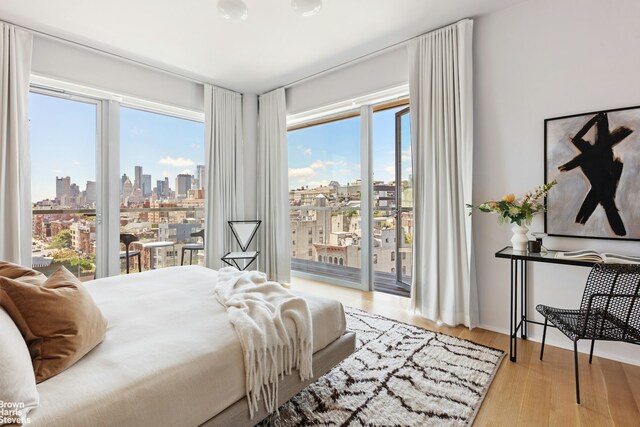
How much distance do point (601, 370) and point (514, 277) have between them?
77 centimetres

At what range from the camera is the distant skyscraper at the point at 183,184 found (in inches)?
165

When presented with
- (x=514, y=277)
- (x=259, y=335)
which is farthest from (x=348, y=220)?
(x=259, y=335)

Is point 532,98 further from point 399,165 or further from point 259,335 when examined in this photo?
point 259,335

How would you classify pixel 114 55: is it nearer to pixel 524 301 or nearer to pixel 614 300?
pixel 524 301

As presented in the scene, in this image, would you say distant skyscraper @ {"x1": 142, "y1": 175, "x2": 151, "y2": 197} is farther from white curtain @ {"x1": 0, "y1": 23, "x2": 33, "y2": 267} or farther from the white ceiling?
the white ceiling

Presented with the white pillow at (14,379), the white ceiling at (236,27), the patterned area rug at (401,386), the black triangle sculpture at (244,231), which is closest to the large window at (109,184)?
the black triangle sculpture at (244,231)

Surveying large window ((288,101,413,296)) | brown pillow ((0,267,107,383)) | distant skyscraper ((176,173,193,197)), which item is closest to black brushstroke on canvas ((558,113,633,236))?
large window ((288,101,413,296))

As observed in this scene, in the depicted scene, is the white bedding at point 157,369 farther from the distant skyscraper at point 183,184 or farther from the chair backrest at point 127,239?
the distant skyscraper at point 183,184

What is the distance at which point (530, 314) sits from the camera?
8.61 feet

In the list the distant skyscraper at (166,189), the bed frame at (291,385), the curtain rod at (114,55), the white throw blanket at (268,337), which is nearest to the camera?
the bed frame at (291,385)

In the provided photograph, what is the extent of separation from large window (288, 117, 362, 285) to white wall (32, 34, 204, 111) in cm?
155

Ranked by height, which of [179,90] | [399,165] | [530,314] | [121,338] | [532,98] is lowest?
[530,314]

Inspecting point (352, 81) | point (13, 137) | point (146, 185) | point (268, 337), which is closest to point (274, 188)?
point (146, 185)

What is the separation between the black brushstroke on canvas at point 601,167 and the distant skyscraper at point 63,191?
4629 mm
